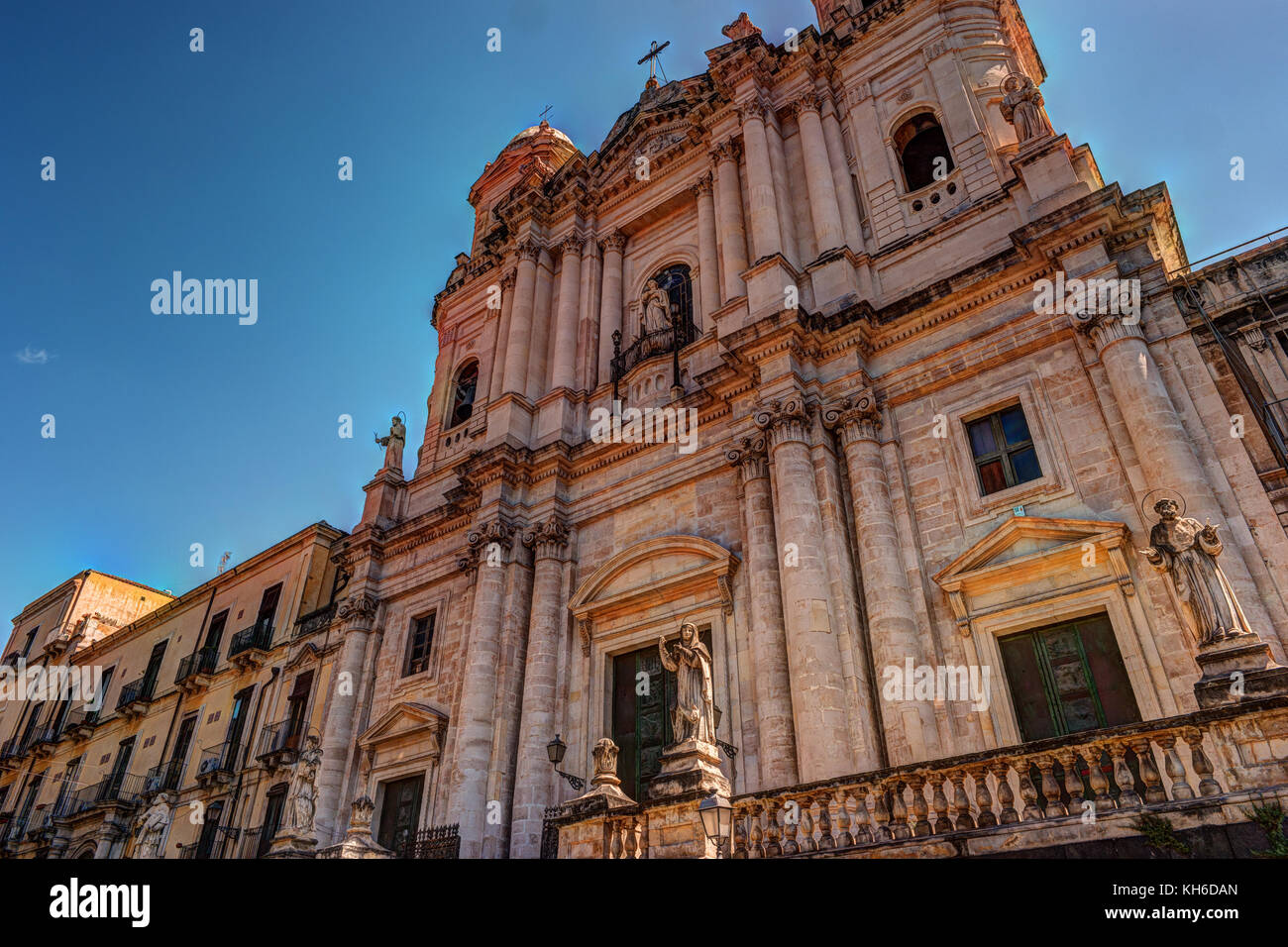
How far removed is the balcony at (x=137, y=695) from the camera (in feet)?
94.5

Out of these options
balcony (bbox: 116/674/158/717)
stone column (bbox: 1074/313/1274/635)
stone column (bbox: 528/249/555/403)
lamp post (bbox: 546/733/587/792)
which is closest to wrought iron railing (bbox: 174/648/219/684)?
balcony (bbox: 116/674/158/717)

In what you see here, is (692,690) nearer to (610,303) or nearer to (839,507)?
(839,507)

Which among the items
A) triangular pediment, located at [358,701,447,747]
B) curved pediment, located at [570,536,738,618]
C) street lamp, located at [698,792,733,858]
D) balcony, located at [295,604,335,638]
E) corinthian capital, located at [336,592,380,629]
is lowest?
street lamp, located at [698,792,733,858]

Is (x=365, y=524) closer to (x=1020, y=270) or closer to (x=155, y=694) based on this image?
(x=155, y=694)

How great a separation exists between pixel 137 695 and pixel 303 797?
18.6m

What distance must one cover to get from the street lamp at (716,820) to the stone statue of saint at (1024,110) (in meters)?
12.8

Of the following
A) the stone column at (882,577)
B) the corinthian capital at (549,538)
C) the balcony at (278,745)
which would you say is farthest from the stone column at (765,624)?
the balcony at (278,745)

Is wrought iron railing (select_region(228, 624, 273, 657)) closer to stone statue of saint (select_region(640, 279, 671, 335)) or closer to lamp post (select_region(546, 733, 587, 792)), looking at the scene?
lamp post (select_region(546, 733, 587, 792))

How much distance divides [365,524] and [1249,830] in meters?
19.5

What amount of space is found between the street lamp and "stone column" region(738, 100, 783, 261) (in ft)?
38.1

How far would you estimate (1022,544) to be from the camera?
40.8ft

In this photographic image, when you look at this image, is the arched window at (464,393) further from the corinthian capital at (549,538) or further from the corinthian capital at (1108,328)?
the corinthian capital at (1108,328)

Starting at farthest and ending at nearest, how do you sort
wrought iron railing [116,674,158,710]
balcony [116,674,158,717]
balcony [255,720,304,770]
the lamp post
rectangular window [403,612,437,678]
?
wrought iron railing [116,674,158,710] < balcony [116,674,158,717] < balcony [255,720,304,770] < rectangular window [403,612,437,678] < the lamp post

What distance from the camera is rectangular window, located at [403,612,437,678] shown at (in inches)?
755
